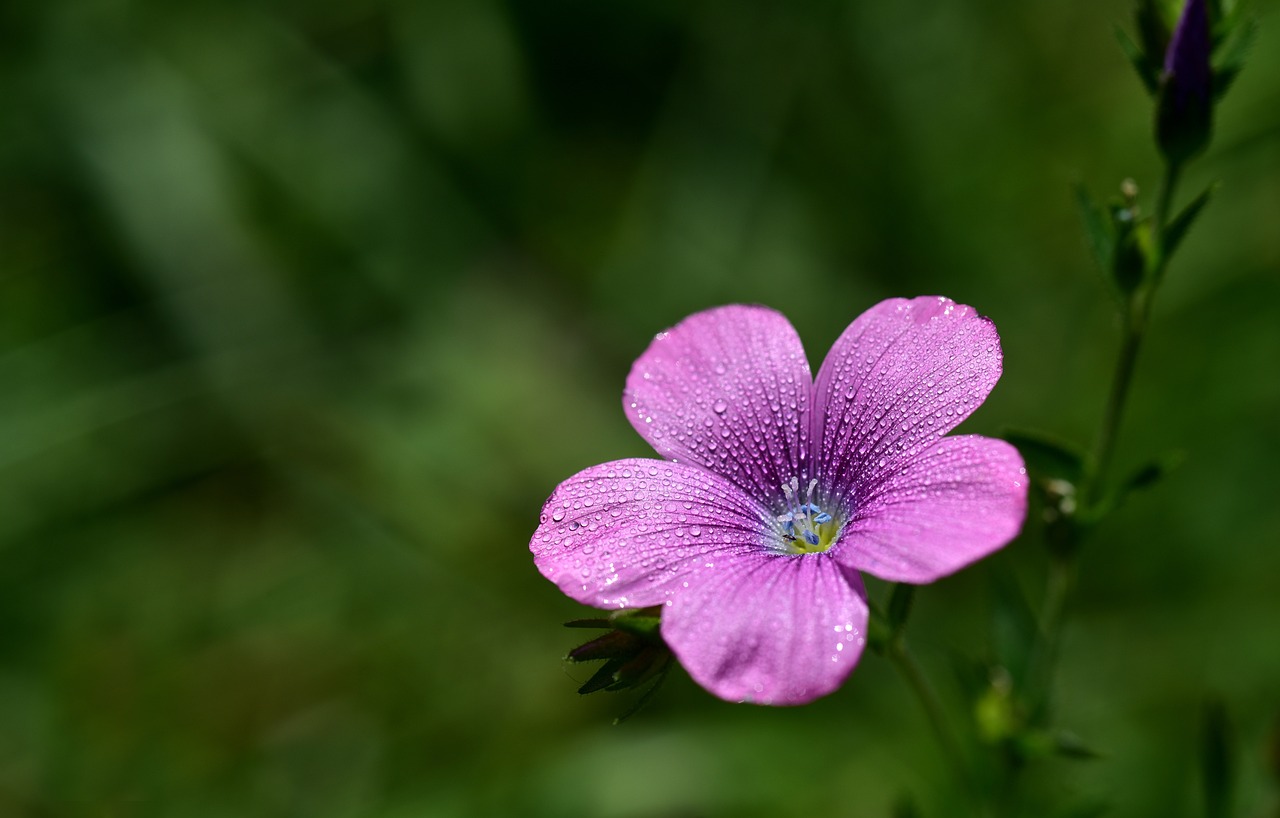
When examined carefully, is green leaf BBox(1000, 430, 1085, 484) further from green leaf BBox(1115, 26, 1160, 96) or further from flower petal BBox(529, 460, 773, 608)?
green leaf BBox(1115, 26, 1160, 96)

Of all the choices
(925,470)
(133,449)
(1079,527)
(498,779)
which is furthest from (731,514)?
(133,449)

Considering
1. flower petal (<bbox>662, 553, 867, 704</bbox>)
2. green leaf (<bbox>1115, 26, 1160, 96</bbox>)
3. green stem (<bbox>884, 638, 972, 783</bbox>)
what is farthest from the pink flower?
green leaf (<bbox>1115, 26, 1160, 96</bbox>)

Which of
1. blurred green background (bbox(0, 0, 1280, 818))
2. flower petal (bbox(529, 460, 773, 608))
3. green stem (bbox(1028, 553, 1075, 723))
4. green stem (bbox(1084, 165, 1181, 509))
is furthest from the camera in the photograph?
blurred green background (bbox(0, 0, 1280, 818))

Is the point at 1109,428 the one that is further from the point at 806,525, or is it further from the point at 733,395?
the point at 733,395

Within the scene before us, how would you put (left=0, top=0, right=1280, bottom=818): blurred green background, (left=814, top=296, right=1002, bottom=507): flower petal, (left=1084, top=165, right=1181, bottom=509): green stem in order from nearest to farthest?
(left=814, top=296, right=1002, bottom=507): flower petal → (left=1084, top=165, right=1181, bottom=509): green stem → (left=0, top=0, right=1280, bottom=818): blurred green background

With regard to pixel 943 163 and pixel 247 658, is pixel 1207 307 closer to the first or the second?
pixel 943 163

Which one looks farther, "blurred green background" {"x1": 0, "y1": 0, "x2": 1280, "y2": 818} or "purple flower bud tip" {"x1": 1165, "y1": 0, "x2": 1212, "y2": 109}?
"blurred green background" {"x1": 0, "y1": 0, "x2": 1280, "y2": 818}
